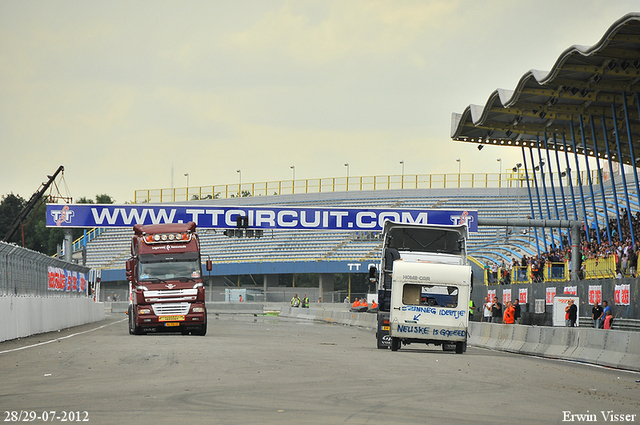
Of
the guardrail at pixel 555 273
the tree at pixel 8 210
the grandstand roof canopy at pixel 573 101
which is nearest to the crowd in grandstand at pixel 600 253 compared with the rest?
the guardrail at pixel 555 273

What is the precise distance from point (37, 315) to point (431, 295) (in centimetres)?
1332

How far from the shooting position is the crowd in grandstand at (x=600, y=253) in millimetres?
29641

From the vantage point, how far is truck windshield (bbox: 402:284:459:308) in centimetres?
2225

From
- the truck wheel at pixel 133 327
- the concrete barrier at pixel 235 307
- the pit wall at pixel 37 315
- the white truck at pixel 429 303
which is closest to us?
the white truck at pixel 429 303

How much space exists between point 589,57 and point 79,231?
75.1 metres

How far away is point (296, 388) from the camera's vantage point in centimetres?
1211

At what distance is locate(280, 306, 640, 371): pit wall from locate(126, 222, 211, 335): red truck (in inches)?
350

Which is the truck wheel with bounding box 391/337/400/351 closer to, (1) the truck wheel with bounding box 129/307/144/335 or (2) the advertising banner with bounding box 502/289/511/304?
(1) the truck wheel with bounding box 129/307/144/335

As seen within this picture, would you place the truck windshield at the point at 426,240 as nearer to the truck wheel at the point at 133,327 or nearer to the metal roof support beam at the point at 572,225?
the truck wheel at the point at 133,327

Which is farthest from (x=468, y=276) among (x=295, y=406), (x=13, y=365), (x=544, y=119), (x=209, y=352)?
(x=544, y=119)

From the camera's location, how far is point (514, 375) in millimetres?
15383

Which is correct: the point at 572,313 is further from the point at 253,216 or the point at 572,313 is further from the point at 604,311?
the point at 253,216

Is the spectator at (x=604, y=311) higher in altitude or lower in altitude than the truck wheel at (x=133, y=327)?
higher

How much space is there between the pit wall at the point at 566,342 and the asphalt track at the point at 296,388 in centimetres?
71
